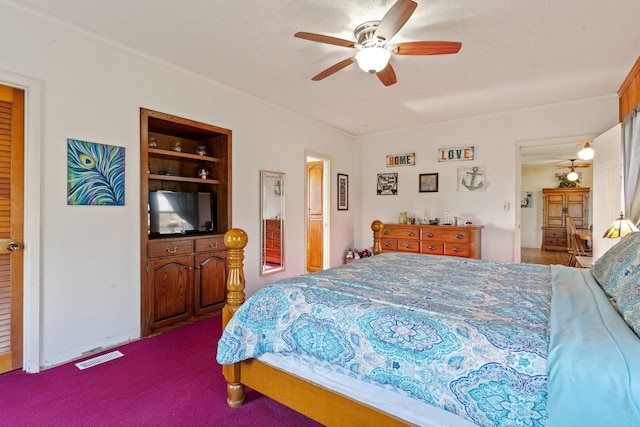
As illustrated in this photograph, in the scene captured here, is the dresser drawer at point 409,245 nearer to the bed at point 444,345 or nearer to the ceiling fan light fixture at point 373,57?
the bed at point 444,345

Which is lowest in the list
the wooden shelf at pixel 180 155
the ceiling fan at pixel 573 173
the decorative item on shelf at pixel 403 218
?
the decorative item on shelf at pixel 403 218

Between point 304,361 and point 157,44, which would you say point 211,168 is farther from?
point 304,361

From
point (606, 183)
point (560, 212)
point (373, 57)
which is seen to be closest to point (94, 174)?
point (373, 57)

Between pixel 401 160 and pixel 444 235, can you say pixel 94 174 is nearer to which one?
pixel 444 235

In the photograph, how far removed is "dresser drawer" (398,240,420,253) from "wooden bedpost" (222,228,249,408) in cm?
338

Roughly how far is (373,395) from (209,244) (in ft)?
8.13

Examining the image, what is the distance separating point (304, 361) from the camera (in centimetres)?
156

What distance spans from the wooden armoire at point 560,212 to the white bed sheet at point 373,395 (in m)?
9.37

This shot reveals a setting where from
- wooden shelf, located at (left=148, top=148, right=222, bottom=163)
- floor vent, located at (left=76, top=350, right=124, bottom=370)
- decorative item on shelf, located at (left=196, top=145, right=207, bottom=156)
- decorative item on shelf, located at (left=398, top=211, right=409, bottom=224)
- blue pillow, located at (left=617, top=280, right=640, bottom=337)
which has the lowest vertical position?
floor vent, located at (left=76, top=350, right=124, bottom=370)

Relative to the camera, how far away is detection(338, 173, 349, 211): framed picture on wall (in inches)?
217

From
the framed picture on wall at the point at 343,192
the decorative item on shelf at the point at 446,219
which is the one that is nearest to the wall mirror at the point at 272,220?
the framed picture on wall at the point at 343,192

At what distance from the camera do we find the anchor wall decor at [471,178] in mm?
4684

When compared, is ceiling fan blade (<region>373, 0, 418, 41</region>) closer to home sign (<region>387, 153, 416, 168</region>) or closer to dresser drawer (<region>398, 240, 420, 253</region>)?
dresser drawer (<region>398, 240, 420, 253</region>)

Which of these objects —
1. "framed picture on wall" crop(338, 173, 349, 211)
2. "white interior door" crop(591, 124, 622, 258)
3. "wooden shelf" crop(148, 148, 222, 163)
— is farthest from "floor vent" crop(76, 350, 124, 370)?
"white interior door" crop(591, 124, 622, 258)
